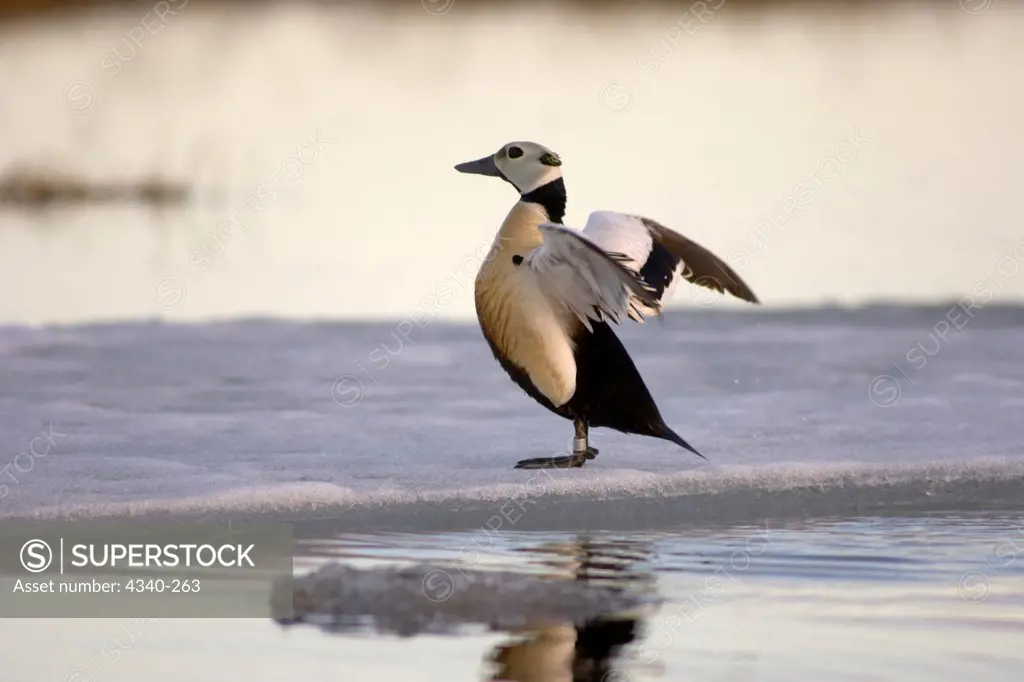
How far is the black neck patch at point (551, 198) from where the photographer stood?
588 centimetres

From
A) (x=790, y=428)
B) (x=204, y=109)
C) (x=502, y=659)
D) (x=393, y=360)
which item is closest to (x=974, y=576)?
(x=502, y=659)

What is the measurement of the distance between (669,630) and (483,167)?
2.67 m

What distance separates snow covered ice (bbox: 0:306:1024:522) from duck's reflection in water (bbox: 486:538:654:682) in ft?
2.51

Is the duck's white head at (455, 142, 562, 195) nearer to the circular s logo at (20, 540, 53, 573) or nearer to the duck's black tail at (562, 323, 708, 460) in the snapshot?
the duck's black tail at (562, 323, 708, 460)

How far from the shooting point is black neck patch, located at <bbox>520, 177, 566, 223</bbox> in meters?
5.88

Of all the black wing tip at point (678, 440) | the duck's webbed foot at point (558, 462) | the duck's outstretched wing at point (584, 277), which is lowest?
the duck's webbed foot at point (558, 462)

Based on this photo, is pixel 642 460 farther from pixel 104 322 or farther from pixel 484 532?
pixel 104 322

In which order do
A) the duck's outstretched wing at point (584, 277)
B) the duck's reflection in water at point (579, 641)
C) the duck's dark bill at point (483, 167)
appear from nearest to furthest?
the duck's reflection in water at point (579, 641), the duck's outstretched wing at point (584, 277), the duck's dark bill at point (483, 167)

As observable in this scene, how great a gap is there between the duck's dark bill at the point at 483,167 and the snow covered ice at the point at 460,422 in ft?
3.29

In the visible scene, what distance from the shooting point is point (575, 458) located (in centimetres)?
588

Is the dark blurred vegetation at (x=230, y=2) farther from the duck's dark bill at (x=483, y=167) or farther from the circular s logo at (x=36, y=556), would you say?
the circular s logo at (x=36, y=556)

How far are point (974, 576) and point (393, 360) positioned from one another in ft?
14.4

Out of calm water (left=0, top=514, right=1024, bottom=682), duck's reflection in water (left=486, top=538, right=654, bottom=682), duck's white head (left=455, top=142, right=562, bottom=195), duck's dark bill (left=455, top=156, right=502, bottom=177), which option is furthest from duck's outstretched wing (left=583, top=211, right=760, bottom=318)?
duck's reflection in water (left=486, top=538, right=654, bottom=682)

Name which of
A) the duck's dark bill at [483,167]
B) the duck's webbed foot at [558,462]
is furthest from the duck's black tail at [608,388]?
the duck's dark bill at [483,167]
